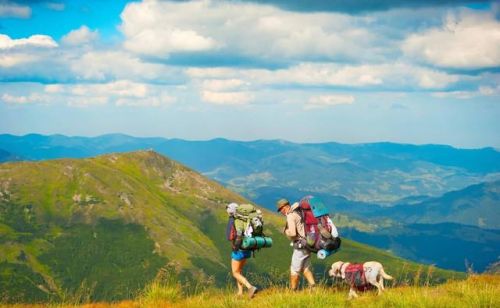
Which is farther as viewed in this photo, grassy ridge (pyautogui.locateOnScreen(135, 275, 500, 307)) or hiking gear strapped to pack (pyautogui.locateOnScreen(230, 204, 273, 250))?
hiking gear strapped to pack (pyautogui.locateOnScreen(230, 204, 273, 250))

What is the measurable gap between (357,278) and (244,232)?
420cm

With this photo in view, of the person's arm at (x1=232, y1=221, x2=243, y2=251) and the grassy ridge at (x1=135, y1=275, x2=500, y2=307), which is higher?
the person's arm at (x1=232, y1=221, x2=243, y2=251)

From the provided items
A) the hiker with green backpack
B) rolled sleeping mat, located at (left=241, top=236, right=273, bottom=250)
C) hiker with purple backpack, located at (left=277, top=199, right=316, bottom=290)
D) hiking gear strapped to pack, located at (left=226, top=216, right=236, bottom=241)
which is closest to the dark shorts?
the hiker with green backpack

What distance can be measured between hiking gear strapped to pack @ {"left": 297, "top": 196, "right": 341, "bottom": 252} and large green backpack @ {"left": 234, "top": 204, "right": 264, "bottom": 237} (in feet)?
5.17

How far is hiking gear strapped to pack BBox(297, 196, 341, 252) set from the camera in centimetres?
1700

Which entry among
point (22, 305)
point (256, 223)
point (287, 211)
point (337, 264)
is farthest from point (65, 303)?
point (337, 264)

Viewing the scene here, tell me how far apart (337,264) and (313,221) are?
5.58 feet

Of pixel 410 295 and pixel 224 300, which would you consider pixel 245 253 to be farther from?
pixel 410 295

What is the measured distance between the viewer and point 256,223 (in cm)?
1767

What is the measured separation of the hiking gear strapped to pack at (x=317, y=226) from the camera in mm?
17000

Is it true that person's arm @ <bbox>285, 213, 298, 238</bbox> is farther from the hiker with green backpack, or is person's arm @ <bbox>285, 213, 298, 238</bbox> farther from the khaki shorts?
the hiker with green backpack

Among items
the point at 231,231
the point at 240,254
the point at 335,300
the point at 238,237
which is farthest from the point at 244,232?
the point at 335,300

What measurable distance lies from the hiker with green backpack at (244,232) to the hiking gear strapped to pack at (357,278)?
119 inches

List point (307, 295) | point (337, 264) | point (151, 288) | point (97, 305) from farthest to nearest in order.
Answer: point (337, 264) < point (97, 305) < point (151, 288) < point (307, 295)
